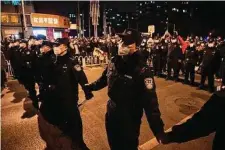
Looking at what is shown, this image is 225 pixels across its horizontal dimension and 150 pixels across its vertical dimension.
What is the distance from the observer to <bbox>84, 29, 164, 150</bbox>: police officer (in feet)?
9.86

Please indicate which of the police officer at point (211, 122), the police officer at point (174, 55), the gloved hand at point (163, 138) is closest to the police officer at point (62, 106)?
the gloved hand at point (163, 138)

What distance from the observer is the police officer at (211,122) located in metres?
2.08

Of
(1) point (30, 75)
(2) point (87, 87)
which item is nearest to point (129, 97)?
(2) point (87, 87)

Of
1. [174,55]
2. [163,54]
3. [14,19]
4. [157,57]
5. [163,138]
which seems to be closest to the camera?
[163,138]

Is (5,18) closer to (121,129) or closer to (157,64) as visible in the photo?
(157,64)

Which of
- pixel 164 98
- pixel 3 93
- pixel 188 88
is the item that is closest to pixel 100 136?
pixel 164 98

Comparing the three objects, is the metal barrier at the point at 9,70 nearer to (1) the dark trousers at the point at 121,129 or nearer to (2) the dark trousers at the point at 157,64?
(2) the dark trousers at the point at 157,64

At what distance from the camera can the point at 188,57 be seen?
1016cm

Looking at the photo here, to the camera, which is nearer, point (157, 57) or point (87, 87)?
point (87, 87)

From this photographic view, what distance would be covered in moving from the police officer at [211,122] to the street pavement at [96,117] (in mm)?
2619

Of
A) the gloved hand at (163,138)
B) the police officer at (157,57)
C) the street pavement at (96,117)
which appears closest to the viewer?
the gloved hand at (163,138)

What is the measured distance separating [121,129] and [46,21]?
29.9 m

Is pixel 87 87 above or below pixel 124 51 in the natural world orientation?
below

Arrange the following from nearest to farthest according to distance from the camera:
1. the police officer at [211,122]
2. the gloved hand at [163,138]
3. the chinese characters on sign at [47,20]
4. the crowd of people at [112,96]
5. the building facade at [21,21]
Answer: the police officer at [211,122] < the gloved hand at [163,138] < the crowd of people at [112,96] < the building facade at [21,21] < the chinese characters on sign at [47,20]
